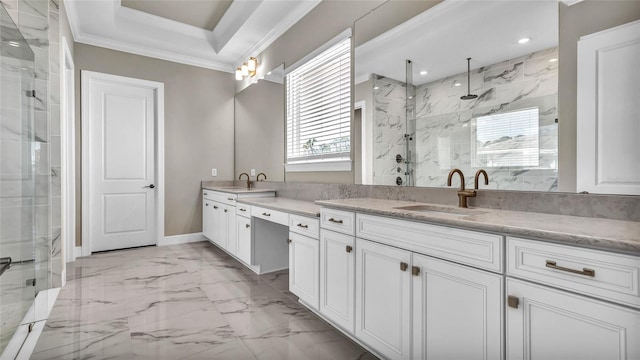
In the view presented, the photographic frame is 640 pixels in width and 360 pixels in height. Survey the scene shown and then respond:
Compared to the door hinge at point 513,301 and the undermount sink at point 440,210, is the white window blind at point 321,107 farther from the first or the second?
the door hinge at point 513,301

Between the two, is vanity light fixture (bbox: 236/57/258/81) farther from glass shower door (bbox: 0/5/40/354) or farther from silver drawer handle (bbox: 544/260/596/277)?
silver drawer handle (bbox: 544/260/596/277)

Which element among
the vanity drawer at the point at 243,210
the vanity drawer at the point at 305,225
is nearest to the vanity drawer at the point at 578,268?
the vanity drawer at the point at 305,225

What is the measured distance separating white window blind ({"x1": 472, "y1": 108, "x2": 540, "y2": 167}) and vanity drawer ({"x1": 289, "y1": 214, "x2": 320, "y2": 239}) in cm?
106

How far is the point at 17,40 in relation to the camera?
1.97 m

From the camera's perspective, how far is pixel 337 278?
1.94 metres

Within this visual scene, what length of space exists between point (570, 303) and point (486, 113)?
106 centimetres

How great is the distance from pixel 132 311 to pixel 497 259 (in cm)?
248

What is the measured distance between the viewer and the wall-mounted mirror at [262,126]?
12.1 feet

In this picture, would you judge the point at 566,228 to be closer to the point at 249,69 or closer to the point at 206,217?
the point at 249,69

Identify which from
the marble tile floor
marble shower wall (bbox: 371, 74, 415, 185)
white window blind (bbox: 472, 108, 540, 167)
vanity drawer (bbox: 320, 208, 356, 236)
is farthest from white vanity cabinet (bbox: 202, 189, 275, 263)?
white window blind (bbox: 472, 108, 540, 167)

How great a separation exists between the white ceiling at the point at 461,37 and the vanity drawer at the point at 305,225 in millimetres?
1156

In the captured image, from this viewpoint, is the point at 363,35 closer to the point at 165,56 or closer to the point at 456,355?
the point at 456,355

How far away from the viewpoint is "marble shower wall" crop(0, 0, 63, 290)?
2.35m

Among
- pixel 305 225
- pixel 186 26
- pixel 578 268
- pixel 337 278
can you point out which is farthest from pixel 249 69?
pixel 578 268
